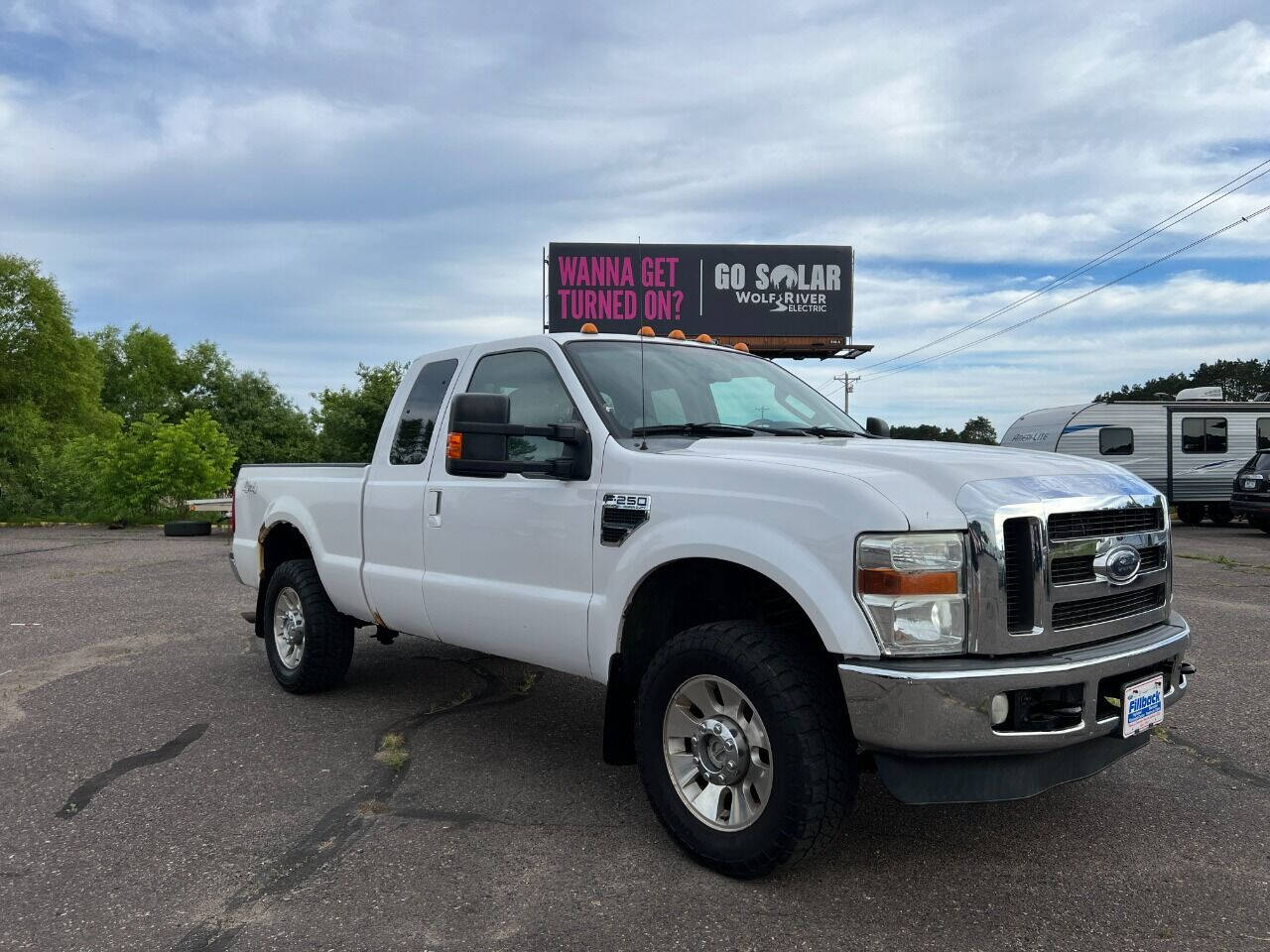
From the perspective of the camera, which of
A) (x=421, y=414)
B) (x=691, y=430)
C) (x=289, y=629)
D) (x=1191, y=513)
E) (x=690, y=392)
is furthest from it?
(x=1191, y=513)

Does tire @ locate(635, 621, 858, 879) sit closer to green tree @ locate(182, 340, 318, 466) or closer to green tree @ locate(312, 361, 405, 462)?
green tree @ locate(312, 361, 405, 462)

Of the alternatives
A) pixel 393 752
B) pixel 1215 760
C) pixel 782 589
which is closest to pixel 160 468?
pixel 393 752

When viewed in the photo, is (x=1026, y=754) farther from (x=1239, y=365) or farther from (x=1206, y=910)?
(x=1239, y=365)

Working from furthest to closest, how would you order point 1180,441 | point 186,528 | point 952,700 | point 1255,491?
point 1180,441, point 186,528, point 1255,491, point 952,700

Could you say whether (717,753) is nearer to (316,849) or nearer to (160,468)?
(316,849)

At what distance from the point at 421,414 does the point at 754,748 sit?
2.66 metres

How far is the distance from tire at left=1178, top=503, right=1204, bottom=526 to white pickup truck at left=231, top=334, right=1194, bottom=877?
21710 mm

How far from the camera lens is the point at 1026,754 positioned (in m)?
3.06

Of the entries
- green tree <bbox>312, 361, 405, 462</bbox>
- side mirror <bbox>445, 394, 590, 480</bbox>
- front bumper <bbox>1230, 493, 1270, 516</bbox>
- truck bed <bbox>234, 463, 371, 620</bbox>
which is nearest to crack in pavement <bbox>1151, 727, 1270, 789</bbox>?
side mirror <bbox>445, 394, 590, 480</bbox>

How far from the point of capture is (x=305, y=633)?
5676mm

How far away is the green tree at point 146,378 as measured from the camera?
234 ft

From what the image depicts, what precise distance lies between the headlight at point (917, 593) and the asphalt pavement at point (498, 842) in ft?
2.90

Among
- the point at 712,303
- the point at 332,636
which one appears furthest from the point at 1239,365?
the point at 332,636

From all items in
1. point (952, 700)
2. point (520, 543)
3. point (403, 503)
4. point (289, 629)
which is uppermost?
point (403, 503)
